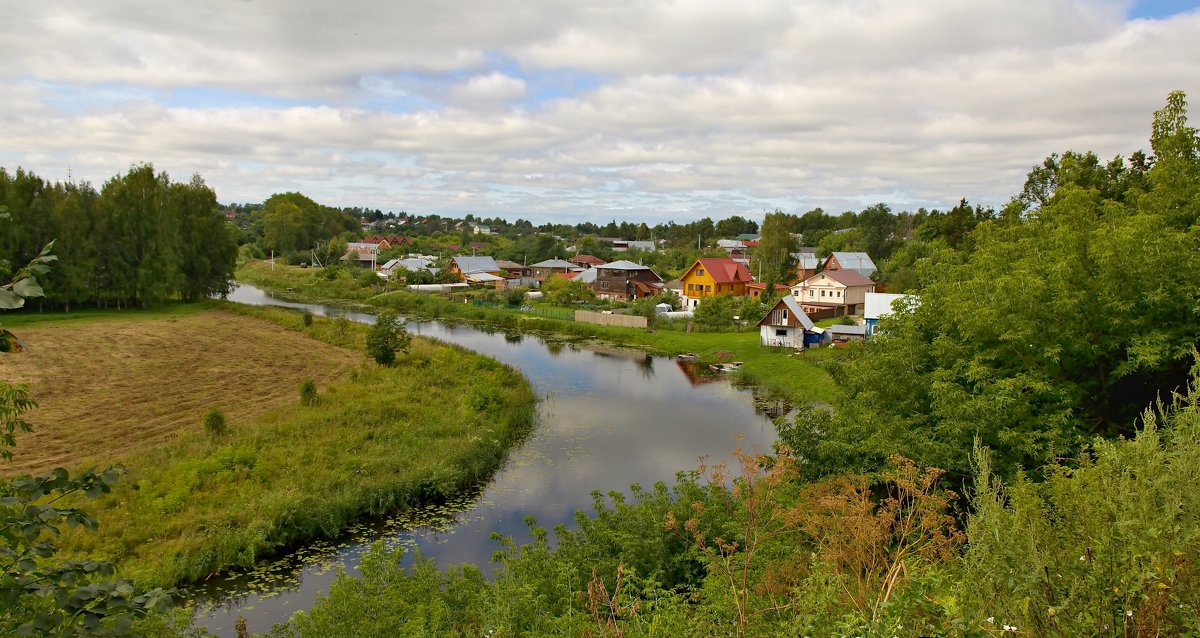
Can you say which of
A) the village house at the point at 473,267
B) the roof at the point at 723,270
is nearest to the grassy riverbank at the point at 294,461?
the roof at the point at 723,270

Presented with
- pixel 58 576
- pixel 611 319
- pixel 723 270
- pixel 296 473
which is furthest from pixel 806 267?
pixel 58 576

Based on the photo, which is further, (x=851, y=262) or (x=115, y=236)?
(x=851, y=262)

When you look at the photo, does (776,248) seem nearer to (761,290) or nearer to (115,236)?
(761,290)

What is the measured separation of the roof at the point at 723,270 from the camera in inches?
1561

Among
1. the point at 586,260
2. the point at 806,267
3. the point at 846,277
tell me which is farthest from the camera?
the point at 586,260

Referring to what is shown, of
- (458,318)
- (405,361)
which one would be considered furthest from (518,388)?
(458,318)

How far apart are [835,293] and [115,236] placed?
36.9 m

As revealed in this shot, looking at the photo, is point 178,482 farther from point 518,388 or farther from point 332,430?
point 518,388

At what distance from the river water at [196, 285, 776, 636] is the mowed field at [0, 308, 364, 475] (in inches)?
165

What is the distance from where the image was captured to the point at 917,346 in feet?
34.2

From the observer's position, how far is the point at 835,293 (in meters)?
35.6

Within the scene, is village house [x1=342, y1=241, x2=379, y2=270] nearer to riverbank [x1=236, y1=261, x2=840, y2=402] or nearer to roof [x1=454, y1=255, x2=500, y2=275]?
riverbank [x1=236, y1=261, x2=840, y2=402]

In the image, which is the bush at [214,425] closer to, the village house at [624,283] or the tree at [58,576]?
the tree at [58,576]

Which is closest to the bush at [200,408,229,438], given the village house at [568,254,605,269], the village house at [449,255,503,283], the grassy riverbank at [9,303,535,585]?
the grassy riverbank at [9,303,535,585]
